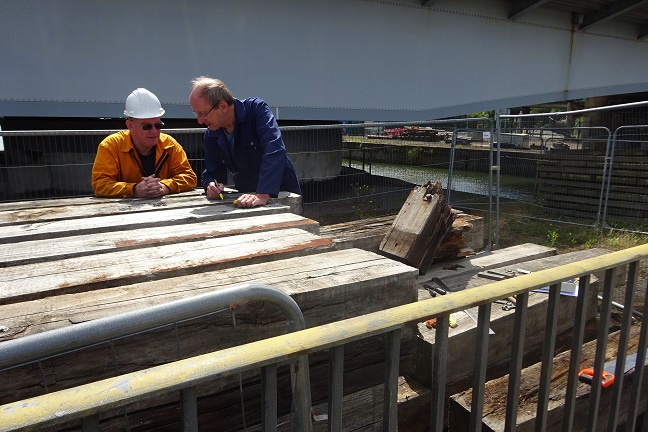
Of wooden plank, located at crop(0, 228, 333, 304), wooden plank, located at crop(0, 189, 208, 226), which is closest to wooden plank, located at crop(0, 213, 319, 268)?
wooden plank, located at crop(0, 228, 333, 304)

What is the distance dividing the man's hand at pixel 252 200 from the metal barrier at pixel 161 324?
1.59 m

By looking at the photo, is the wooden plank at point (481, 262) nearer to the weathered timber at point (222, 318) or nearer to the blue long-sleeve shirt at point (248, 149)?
the blue long-sleeve shirt at point (248, 149)

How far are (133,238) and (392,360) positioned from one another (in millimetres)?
1424

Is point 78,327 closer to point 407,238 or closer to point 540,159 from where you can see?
point 407,238

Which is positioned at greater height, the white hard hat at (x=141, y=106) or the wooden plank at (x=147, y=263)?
the white hard hat at (x=141, y=106)

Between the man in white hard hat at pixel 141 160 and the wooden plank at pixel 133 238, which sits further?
the man in white hard hat at pixel 141 160

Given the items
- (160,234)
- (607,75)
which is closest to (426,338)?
(160,234)

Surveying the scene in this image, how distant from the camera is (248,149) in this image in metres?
3.46

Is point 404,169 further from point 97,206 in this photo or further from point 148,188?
point 97,206

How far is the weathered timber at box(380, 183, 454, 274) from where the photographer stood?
3812mm

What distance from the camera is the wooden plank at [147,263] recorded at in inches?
60.9

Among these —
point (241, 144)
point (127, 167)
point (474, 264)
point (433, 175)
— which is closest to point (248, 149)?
point (241, 144)

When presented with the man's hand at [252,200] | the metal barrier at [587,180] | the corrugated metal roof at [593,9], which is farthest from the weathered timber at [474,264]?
the corrugated metal roof at [593,9]

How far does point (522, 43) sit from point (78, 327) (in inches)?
522
